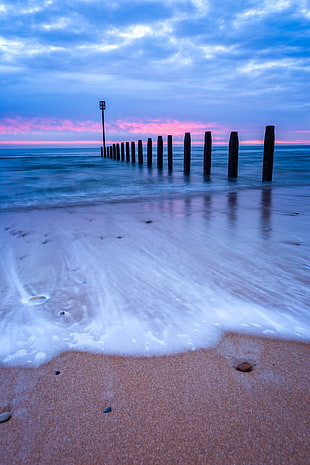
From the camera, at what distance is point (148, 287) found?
2.23 m

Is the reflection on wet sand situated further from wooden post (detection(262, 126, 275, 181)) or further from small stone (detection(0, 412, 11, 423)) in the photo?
small stone (detection(0, 412, 11, 423))

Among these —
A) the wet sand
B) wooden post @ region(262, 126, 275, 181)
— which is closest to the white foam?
the wet sand

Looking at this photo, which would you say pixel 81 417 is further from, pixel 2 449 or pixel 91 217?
pixel 91 217

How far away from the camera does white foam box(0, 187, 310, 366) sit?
1646mm

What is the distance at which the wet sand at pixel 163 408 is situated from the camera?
3.25ft

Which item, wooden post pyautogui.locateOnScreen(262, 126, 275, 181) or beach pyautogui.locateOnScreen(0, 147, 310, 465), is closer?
beach pyautogui.locateOnScreen(0, 147, 310, 465)

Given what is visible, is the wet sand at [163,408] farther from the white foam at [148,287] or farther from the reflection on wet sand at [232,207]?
→ the reflection on wet sand at [232,207]

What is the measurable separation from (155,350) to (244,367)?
428 millimetres

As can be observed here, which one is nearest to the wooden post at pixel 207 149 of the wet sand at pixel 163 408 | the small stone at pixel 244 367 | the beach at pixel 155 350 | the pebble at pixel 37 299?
the beach at pixel 155 350

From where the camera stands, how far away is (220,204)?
5758 millimetres

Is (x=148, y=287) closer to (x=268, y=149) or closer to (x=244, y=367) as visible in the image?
(x=244, y=367)

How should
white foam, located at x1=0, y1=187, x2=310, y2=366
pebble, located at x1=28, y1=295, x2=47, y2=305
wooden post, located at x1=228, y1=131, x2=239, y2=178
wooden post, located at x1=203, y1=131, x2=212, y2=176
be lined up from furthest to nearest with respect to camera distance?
wooden post, located at x1=203, y1=131, x2=212, y2=176 < wooden post, located at x1=228, y1=131, x2=239, y2=178 < pebble, located at x1=28, y1=295, x2=47, y2=305 < white foam, located at x1=0, y1=187, x2=310, y2=366

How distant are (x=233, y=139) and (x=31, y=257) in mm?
8227

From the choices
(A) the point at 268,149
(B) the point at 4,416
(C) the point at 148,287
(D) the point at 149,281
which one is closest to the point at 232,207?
(D) the point at 149,281
